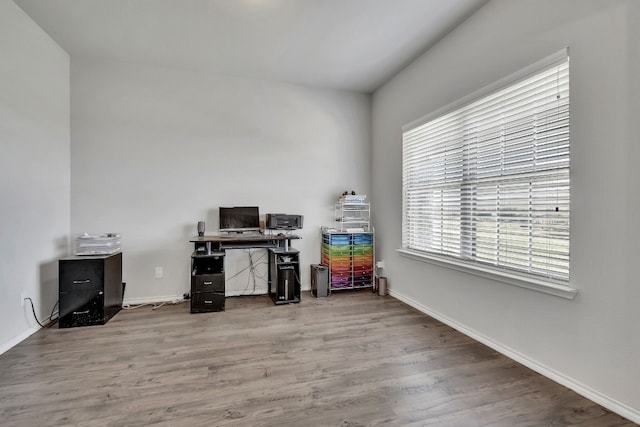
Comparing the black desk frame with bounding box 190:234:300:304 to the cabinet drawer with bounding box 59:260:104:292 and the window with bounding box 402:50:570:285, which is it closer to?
the cabinet drawer with bounding box 59:260:104:292

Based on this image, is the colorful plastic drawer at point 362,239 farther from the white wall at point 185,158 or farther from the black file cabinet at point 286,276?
the black file cabinet at point 286,276

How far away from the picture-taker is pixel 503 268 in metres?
2.48

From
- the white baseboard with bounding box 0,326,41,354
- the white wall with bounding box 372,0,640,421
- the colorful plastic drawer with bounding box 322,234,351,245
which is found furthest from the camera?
the colorful plastic drawer with bounding box 322,234,351,245

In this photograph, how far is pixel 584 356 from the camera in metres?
1.89

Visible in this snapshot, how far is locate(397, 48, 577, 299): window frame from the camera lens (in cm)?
202

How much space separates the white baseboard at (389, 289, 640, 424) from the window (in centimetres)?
61

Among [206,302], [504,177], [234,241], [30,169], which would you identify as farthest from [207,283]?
[504,177]

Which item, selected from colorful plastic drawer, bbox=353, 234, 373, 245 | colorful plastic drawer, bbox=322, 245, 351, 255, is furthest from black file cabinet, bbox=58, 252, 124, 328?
colorful plastic drawer, bbox=353, 234, 373, 245

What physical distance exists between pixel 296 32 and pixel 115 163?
2647 millimetres

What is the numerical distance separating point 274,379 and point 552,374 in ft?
6.29

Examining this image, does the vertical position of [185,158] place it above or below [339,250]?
above

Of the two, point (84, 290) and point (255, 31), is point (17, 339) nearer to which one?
point (84, 290)

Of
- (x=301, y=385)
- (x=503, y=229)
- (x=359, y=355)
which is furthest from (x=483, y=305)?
(x=301, y=385)

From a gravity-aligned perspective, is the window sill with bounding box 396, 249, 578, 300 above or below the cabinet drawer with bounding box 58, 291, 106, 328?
above
